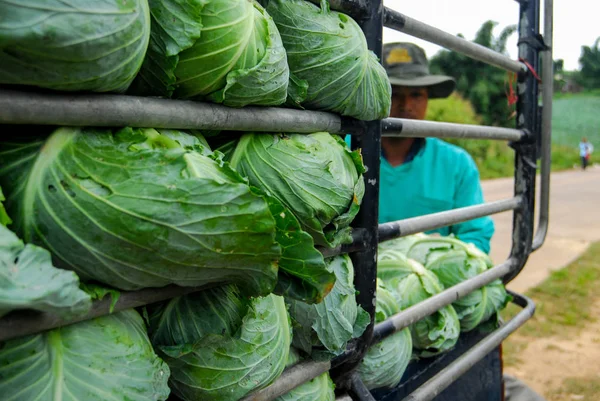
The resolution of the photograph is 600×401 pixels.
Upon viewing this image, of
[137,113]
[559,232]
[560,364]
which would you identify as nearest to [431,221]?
[137,113]

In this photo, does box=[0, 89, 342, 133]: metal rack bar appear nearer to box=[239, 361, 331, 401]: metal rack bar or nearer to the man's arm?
box=[239, 361, 331, 401]: metal rack bar

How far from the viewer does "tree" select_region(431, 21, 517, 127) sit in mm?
26656

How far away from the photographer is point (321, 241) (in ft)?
4.28

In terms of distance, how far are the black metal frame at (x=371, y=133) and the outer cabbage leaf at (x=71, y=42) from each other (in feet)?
0.12

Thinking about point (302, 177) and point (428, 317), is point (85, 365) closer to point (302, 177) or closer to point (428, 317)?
point (302, 177)

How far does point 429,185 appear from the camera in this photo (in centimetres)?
397

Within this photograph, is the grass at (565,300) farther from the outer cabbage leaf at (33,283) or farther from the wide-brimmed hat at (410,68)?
the outer cabbage leaf at (33,283)

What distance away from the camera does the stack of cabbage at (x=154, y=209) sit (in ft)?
2.70

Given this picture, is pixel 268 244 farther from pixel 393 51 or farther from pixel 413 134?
pixel 393 51

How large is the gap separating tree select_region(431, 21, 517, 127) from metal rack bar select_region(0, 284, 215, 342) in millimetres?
27028

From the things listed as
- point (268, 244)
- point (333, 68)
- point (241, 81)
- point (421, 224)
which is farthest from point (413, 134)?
point (268, 244)

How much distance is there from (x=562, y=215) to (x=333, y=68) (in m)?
12.1

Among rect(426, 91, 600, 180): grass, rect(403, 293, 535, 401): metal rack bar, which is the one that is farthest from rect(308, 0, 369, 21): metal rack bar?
rect(426, 91, 600, 180): grass

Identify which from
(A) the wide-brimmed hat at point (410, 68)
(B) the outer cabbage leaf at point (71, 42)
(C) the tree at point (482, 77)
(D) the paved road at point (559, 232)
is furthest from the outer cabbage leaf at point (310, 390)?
(C) the tree at point (482, 77)
